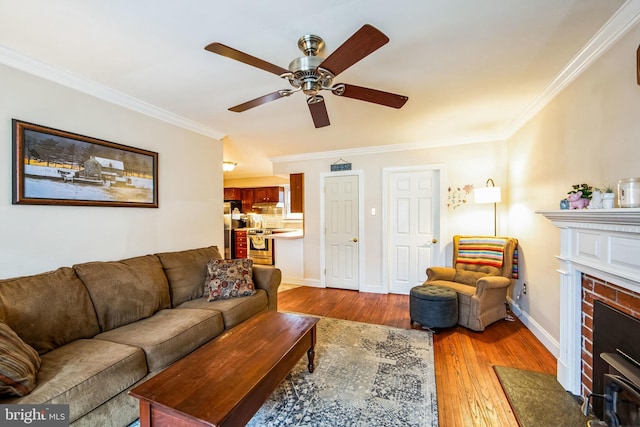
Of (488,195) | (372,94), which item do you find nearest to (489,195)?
(488,195)

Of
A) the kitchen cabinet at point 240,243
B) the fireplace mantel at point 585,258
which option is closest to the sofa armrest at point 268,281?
the fireplace mantel at point 585,258

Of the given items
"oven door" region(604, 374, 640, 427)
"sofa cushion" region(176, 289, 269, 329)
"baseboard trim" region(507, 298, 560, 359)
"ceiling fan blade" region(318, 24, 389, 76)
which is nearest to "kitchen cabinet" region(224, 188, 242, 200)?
"sofa cushion" region(176, 289, 269, 329)

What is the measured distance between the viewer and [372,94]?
1.74 metres

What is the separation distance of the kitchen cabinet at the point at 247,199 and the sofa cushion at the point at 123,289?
15.7 feet

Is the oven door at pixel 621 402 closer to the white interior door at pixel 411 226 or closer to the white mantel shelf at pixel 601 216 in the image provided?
the white mantel shelf at pixel 601 216

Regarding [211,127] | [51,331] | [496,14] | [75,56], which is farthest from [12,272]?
[496,14]

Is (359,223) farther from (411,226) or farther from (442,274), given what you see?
(442,274)

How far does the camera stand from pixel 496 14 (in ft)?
4.75

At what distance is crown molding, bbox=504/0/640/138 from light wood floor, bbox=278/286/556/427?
7.59 ft

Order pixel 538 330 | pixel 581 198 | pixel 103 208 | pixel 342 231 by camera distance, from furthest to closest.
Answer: pixel 342 231
pixel 538 330
pixel 103 208
pixel 581 198

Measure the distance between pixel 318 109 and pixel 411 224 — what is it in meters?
2.76

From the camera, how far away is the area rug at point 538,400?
161 centimetres

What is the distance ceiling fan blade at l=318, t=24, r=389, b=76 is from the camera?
118 centimetres

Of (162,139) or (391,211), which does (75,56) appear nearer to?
(162,139)
